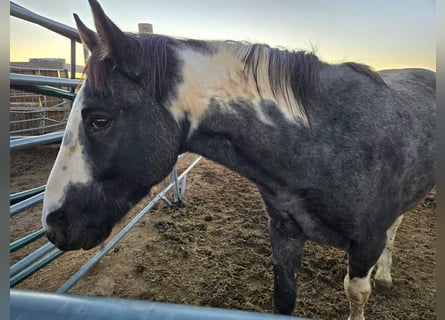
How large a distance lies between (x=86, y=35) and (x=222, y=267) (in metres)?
1.85

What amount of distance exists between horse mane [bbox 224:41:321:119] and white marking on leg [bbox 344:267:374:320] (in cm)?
92

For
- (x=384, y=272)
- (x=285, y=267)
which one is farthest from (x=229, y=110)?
(x=384, y=272)

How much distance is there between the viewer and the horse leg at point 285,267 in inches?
67.7

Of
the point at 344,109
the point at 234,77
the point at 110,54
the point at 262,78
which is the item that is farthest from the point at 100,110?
the point at 344,109

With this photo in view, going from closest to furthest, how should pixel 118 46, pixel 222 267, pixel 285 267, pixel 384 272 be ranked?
pixel 118 46 → pixel 285 267 → pixel 384 272 → pixel 222 267

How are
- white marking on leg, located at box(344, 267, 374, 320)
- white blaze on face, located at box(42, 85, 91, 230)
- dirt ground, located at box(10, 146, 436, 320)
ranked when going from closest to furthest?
white blaze on face, located at box(42, 85, 91, 230), white marking on leg, located at box(344, 267, 374, 320), dirt ground, located at box(10, 146, 436, 320)

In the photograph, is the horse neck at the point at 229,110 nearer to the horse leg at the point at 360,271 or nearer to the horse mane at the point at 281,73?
the horse mane at the point at 281,73

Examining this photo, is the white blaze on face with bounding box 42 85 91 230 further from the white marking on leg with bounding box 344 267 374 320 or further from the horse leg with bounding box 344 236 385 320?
the white marking on leg with bounding box 344 267 374 320

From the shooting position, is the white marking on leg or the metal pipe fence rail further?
the white marking on leg

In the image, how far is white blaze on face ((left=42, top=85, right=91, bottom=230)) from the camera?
1.25 metres

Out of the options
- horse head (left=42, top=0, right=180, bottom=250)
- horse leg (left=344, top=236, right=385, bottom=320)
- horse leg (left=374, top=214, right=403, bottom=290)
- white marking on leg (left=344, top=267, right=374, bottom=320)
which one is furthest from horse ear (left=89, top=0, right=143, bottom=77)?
horse leg (left=374, top=214, right=403, bottom=290)

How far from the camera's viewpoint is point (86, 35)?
1319 millimetres

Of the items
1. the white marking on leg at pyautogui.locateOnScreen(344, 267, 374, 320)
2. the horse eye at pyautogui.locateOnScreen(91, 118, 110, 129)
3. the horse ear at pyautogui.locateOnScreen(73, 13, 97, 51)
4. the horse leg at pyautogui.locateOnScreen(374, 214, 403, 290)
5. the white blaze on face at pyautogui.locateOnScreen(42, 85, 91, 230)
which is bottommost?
the horse leg at pyautogui.locateOnScreen(374, 214, 403, 290)

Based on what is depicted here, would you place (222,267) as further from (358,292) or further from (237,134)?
(237,134)
